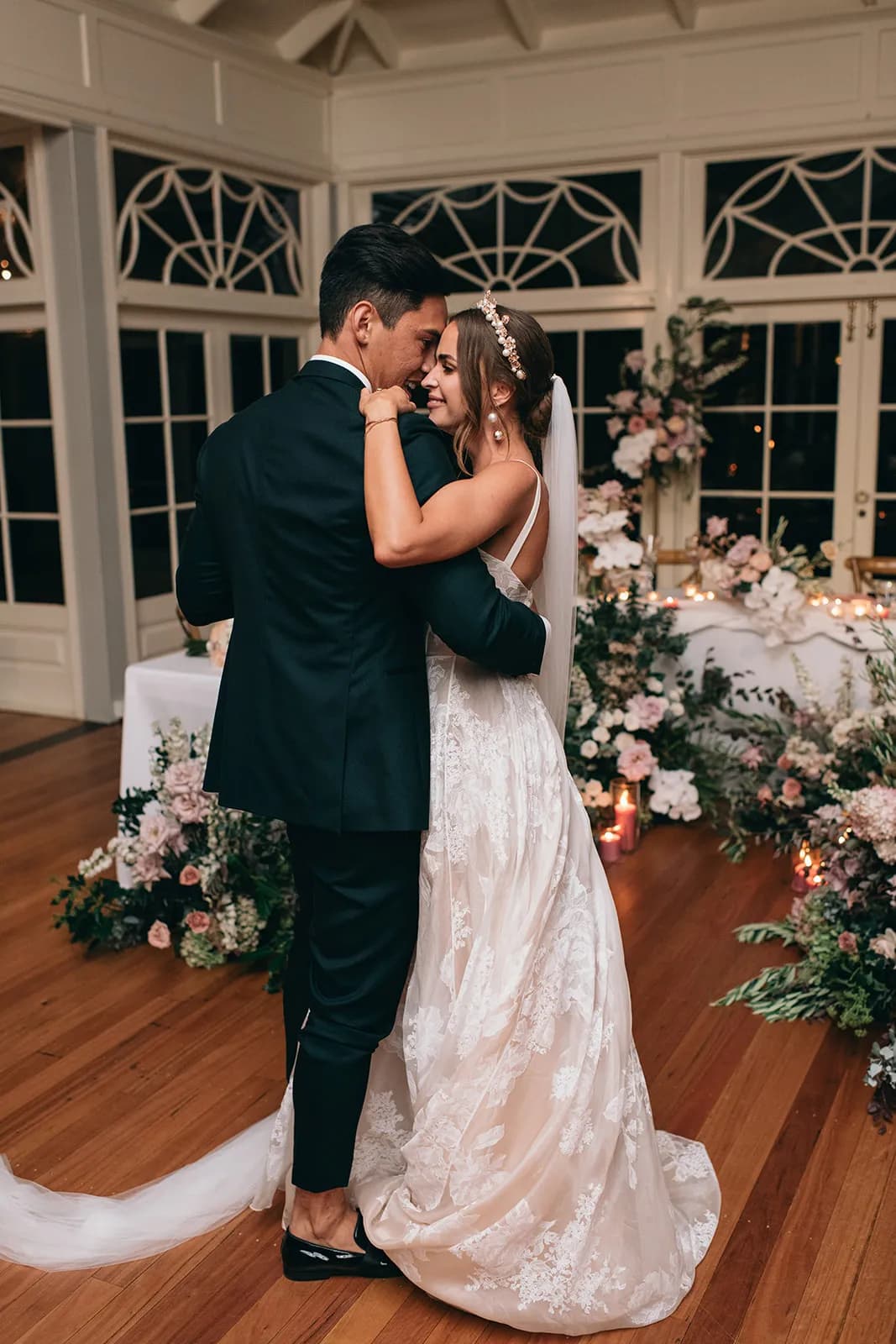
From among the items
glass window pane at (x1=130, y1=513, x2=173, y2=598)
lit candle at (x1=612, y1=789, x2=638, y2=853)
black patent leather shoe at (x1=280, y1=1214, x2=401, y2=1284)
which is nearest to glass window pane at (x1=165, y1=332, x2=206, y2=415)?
glass window pane at (x1=130, y1=513, x2=173, y2=598)

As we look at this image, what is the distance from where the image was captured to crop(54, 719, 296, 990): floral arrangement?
3.51 m

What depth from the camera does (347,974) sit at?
211cm

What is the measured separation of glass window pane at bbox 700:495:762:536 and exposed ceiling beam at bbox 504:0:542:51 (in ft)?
9.18

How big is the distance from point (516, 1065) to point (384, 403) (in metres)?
1.09

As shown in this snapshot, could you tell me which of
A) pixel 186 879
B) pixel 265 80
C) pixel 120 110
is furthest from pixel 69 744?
pixel 265 80

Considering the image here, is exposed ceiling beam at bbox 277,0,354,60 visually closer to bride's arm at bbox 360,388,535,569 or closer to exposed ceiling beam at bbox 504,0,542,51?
exposed ceiling beam at bbox 504,0,542,51

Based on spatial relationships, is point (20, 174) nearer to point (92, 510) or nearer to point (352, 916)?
point (92, 510)

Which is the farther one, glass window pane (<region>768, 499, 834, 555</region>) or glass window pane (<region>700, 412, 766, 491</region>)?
glass window pane (<region>700, 412, 766, 491</region>)

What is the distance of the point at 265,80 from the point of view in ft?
23.8

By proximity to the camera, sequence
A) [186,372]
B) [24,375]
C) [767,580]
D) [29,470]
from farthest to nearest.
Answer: [186,372] → [29,470] → [24,375] → [767,580]

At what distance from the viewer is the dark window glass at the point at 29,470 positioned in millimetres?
6363

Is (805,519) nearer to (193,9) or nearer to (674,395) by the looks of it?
(674,395)

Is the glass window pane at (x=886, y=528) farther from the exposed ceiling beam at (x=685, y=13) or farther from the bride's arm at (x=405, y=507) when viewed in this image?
the bride's arm at (x=405, y=507)

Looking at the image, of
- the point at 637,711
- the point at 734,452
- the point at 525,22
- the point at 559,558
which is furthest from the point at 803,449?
the point at 559,558
